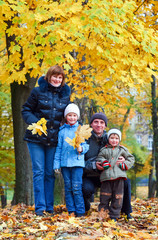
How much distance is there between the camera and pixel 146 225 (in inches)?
165

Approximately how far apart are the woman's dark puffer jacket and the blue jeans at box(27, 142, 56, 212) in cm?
14

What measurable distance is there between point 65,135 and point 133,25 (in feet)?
8.67

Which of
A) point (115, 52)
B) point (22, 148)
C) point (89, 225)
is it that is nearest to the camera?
point (89, 225)

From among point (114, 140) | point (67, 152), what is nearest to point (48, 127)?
point (67, 152)

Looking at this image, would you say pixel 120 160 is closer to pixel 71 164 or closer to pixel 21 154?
pixel 71 164

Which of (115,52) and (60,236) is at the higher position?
(115,52)

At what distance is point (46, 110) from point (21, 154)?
95.1 inches

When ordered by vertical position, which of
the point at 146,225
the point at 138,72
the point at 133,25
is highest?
the point at 133,25

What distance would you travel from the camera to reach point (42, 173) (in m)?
4.52

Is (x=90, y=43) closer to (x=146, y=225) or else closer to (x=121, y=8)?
(x=121, y=8)

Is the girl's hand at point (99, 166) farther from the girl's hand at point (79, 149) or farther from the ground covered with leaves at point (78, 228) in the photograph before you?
the ground covered with leaves at point (78, 228)

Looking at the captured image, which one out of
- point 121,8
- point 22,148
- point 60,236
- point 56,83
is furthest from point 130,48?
point 60,236

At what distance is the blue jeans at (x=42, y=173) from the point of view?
14.6 ft

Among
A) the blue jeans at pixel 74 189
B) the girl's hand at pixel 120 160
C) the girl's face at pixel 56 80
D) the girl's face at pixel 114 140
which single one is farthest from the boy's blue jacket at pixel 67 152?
the girl's face at pixel 56 80
